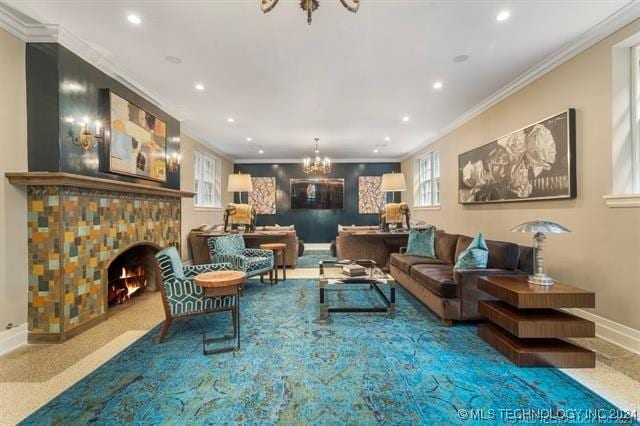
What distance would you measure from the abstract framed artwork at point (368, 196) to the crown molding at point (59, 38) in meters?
6.89

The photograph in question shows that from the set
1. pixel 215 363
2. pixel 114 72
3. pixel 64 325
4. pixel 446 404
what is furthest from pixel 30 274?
pixel 446 404

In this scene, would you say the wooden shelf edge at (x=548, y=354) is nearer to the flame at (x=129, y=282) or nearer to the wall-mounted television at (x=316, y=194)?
the flame at (x=129, y=282)

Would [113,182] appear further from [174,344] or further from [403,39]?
[403,39]

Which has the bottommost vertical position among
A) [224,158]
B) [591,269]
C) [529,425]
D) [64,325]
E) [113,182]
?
[529,425]

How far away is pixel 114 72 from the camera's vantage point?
3348mm

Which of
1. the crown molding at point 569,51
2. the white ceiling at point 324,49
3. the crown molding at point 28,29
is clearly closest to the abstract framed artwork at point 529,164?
the crown molding at point 569,51

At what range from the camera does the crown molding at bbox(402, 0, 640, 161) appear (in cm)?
241

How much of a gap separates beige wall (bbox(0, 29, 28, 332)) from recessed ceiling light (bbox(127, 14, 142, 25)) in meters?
1.12

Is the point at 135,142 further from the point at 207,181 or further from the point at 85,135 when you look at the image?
the point at 207,181

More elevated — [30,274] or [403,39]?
[403,39]

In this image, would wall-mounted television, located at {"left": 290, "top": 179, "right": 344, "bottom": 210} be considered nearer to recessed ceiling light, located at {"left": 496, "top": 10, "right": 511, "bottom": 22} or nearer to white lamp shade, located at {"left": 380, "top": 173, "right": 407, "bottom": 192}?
white lamp shade, located at {"left": 380, "top": 173, "right": 407, "bottom": 192}

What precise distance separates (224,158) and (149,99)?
4217 millimetres

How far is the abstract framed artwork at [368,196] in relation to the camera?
29.9 feet

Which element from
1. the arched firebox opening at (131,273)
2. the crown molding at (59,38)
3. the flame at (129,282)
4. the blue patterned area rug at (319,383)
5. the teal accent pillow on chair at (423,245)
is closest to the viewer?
the blue patterned area rug at (319,383)
